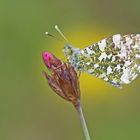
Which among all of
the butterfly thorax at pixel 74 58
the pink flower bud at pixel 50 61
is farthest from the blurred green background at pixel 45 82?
the pink flower bud at pixel 50 61

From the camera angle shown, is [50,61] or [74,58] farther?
[74,58]

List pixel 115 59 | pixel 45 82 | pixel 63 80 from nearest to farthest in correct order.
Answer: pixel 63 80, pixel 115 59, pixel 45 82

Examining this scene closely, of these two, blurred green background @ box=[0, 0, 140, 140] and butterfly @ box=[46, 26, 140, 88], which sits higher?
blurred green background @ box=[0, 0, 140, 140]

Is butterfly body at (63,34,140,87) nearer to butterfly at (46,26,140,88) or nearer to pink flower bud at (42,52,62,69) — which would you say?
butterfly at (46,26,140,88)

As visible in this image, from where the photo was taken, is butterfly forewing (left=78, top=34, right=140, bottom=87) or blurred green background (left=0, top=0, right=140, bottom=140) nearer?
butterfly forewing (left=78, top=34, right=140, bottom=87)

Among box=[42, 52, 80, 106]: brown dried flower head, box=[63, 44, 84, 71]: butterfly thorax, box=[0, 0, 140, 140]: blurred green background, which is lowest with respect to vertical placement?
box=[42, 52, 80, 106]: brown dried flower head

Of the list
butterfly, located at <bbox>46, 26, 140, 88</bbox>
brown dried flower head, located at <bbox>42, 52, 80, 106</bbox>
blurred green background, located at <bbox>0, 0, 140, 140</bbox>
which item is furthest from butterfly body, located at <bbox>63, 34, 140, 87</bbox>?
blurred green background, located at <bbox>0, 0, 140, 140</bbox>

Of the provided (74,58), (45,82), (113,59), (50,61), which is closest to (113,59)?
(113,59)

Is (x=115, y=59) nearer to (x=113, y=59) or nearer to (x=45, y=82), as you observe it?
(x=113, y=59)
